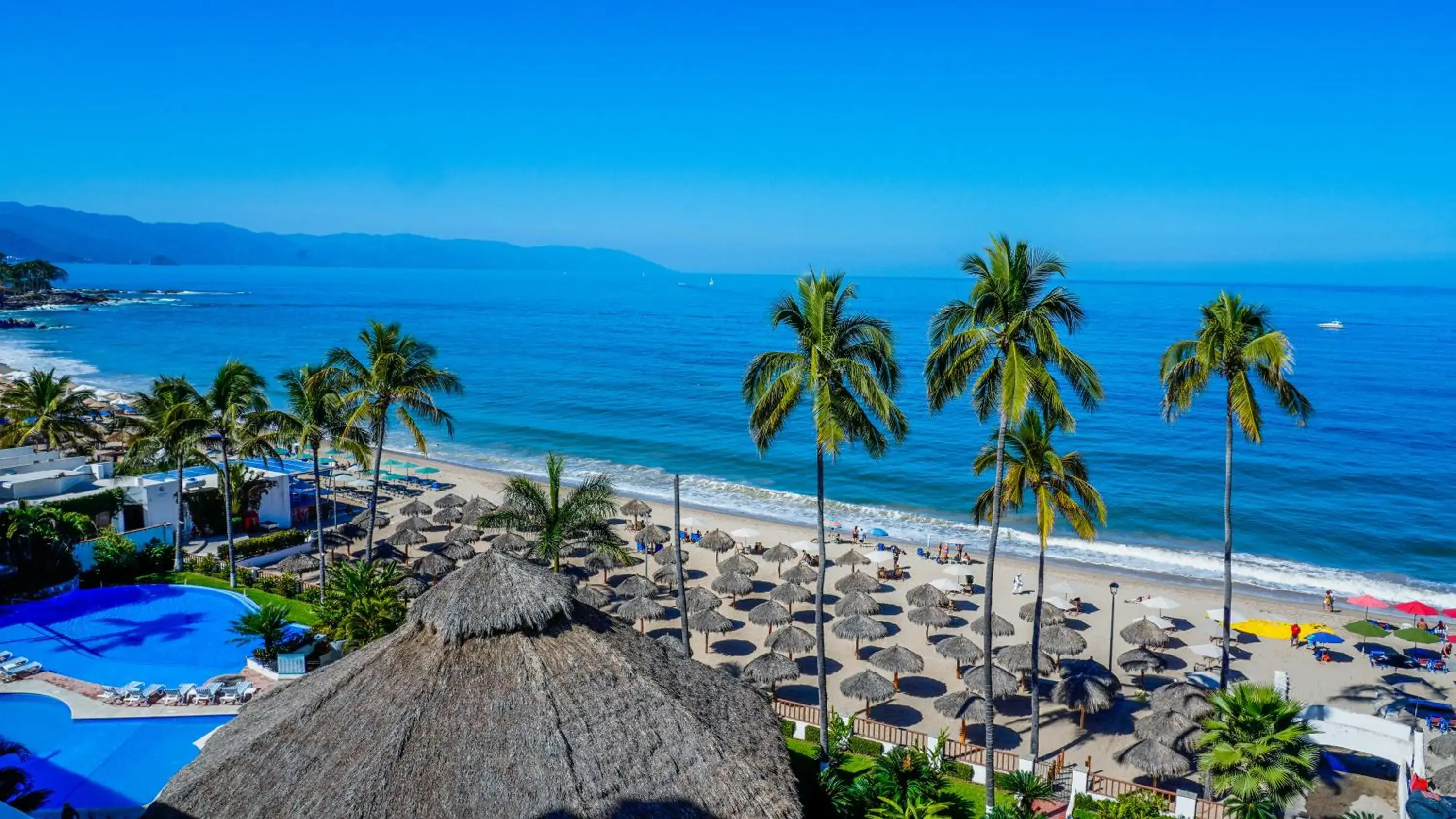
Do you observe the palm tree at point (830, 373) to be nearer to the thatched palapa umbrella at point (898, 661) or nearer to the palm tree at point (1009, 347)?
the palm tree at point (1009, 347)

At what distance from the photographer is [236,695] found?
1681 centimetres

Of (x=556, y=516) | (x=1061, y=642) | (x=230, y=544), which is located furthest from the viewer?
(x=230, y=544)

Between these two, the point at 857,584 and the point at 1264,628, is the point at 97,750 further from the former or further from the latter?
the point at 1264,628

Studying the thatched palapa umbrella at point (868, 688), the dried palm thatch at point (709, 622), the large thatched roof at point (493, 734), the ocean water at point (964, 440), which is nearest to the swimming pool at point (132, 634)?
the large thatched roof at point (493, 734)

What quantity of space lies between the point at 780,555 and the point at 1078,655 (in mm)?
10689

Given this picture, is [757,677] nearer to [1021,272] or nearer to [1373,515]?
[1021,272]

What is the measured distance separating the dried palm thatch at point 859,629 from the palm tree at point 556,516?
6.28 meters

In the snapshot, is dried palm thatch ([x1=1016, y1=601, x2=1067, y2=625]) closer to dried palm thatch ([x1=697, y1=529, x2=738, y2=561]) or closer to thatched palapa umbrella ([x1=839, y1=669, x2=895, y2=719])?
thatched palapa umbrella ([x1=839, y1=669, x2=895, y2=719])

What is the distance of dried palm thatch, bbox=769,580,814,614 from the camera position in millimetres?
25828

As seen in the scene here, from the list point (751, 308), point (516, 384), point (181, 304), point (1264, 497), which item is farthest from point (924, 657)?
point (181, 304)

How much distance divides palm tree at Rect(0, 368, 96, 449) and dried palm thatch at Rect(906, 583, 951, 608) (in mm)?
31452

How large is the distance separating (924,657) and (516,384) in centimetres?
5946

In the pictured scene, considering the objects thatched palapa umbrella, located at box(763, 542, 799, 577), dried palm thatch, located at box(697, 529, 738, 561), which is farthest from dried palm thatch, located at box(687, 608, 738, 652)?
dried palm thatch, located at box(697, 529, 738, 561)

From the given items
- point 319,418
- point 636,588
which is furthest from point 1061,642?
point 319,418
